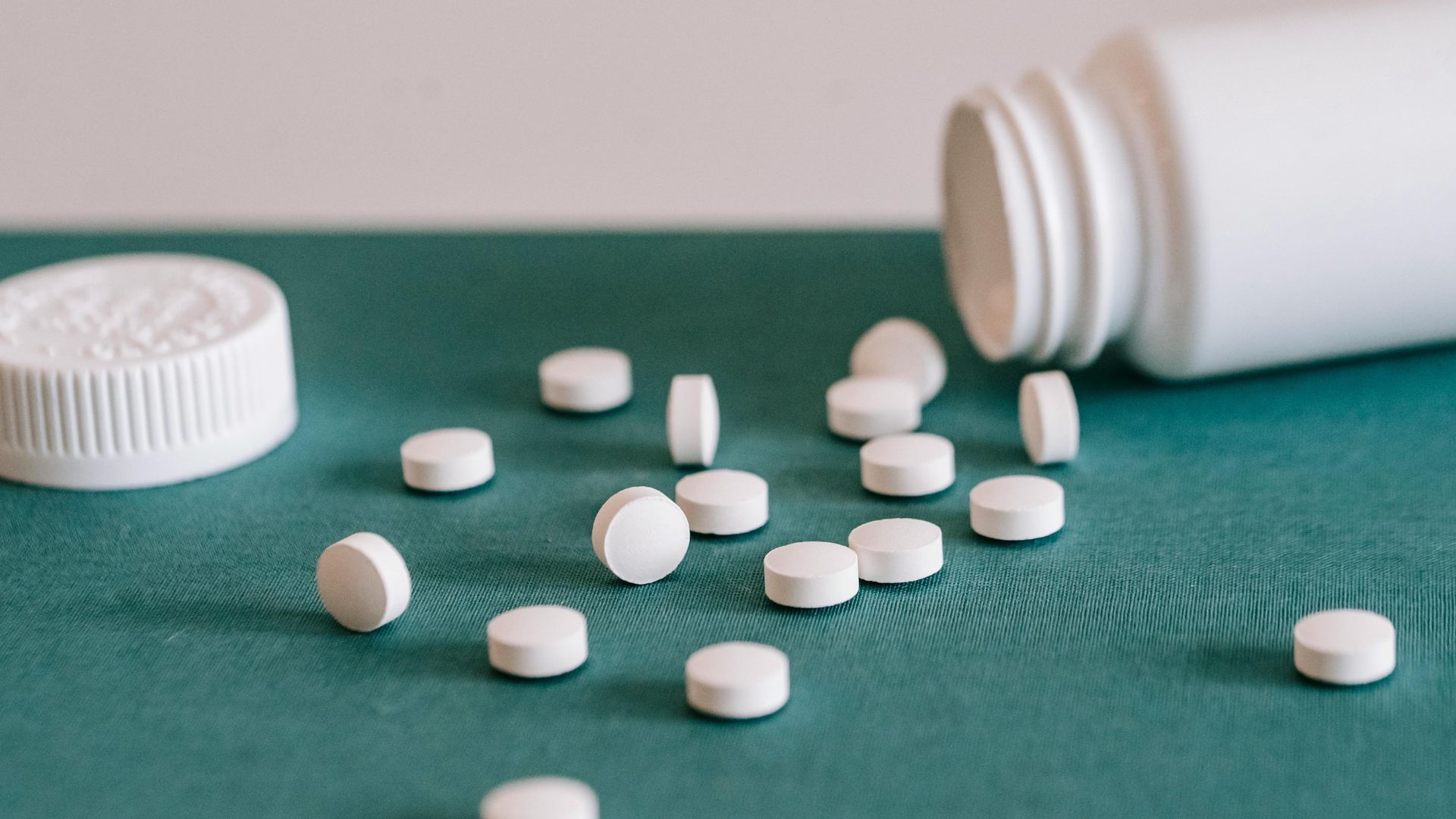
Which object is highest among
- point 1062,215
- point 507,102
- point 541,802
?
point 1062,215

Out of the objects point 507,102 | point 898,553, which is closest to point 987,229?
point 898,553

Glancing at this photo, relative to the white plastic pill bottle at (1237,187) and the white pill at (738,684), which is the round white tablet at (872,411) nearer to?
the white plastic pill bottle at (1237,187)

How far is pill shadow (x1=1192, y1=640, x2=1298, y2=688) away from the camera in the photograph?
0.92 metres

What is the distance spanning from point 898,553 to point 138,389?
1.94ft

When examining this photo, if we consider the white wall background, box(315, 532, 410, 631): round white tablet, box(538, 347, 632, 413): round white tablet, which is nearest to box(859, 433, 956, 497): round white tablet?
box(538, 347, 632, 413): round white tablet

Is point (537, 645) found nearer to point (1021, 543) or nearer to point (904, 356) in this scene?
point (1021, 543)

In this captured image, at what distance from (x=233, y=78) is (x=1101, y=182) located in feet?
5.00

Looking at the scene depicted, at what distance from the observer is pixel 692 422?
124 cm

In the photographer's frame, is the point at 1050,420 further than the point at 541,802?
Yes

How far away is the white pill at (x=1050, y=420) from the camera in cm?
122

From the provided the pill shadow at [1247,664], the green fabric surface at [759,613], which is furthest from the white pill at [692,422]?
the pill shadow at [1247,664]

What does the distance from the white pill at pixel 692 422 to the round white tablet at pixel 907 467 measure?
12cm

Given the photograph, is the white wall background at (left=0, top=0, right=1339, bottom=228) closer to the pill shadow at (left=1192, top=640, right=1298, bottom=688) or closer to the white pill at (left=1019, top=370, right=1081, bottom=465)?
the white pill at (left=1019, top=370, right=1081, bottom=465)

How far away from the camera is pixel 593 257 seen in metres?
1.78
